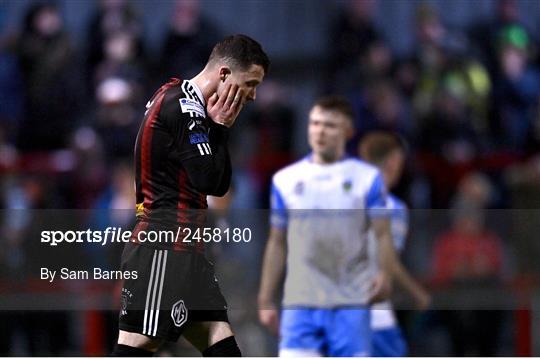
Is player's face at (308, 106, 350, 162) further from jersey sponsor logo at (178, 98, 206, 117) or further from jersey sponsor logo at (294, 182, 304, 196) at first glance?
jersey sponsor logo at (178, 98, 206, 117)

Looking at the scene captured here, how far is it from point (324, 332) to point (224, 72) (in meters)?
2.62

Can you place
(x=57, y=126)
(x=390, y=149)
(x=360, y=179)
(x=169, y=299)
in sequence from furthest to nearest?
1. (x=57, y=126)
2. (x=390, y=149)
3. (x=360, y=179)
4. (x=169, y=299)

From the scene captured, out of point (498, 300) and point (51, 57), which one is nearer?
point (498, 300)

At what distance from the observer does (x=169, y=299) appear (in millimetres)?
5793

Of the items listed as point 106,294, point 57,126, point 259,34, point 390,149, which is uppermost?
point 259,34

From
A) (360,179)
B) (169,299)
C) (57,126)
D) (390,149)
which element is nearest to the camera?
(169,299)

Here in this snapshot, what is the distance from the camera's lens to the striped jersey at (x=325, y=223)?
26.2 feet

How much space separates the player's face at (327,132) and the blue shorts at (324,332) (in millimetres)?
876

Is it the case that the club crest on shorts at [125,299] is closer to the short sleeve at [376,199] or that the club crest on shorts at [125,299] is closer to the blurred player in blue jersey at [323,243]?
the blurred player in blue jersey at [323,243]

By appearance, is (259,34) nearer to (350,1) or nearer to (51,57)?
(350,1)

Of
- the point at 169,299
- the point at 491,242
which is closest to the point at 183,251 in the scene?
the point at 169,299

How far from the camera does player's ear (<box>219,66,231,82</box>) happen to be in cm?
578

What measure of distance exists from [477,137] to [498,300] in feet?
8.37

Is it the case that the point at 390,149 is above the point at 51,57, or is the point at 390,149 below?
below
